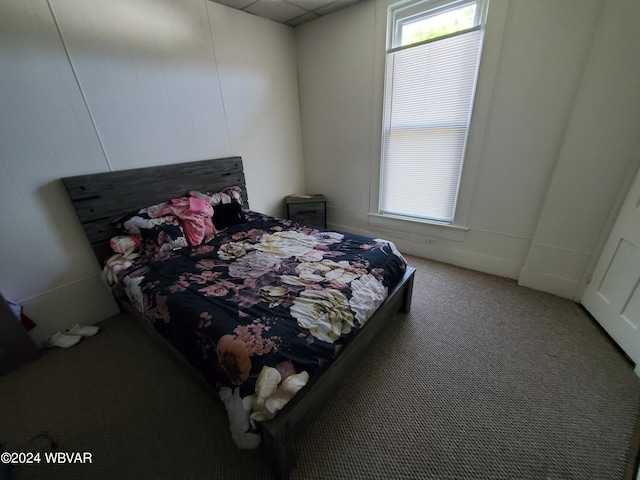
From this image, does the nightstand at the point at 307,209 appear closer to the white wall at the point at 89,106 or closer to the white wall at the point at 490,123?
the white wall at the point at 490,123

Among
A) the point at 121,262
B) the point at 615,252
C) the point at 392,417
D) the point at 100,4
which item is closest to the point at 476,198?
the point at 615,252

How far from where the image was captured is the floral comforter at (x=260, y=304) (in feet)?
3.38

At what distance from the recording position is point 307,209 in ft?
10.8

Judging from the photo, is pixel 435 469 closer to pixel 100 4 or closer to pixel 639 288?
pixel 639 288

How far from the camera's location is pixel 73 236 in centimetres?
189

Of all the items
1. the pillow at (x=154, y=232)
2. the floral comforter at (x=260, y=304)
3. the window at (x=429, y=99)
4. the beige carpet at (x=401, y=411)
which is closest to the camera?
the floral comforter at (x=260, y=304)

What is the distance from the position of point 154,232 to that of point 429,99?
2660 mm

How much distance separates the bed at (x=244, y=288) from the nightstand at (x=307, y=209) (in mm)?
716

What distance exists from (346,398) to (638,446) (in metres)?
1.32

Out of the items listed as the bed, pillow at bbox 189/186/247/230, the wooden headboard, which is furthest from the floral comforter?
the wooden headboard

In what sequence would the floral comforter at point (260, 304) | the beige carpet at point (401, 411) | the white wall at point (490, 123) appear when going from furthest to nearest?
1. the white wall at point (490, 123)
2. the beige carpet at point (401, 411)
3. the floral comforter at point (260, 304)

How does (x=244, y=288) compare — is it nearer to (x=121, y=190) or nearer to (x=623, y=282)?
Answer: (x=121, y=190)

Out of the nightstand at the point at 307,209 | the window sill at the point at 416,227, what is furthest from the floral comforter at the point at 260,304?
the nightstand at the point at 307,209

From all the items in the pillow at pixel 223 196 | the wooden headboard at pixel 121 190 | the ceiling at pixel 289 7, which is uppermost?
the ceiling at pixel 289 7
